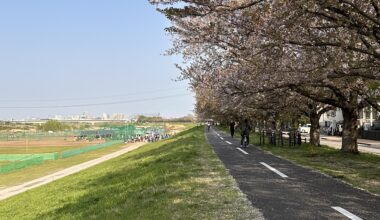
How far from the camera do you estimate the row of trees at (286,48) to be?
10.1 m

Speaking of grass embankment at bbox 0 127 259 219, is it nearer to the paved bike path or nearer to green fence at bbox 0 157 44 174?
the paved bike path

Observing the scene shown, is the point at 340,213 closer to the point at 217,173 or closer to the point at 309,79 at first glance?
the point at 217,173

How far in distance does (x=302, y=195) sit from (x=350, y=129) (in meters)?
13.1

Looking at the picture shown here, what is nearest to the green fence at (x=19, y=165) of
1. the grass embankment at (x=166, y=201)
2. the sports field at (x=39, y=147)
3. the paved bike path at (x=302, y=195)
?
the grass embankment at (x=166, y=201)

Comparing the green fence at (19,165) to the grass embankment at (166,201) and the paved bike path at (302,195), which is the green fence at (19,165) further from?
the paved bike path at (302,195)

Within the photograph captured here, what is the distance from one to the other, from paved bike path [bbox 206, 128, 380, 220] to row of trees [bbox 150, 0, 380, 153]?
3.24 meters

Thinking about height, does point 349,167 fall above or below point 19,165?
above

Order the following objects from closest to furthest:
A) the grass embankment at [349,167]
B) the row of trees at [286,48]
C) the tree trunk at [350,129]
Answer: the row of trees at [286,48] → the grass embankment at [349,167] → the tree trunk at [350,129]

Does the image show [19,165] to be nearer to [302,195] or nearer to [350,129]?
[350,129]

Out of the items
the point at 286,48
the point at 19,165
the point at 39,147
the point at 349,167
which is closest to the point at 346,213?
the point at 286,48

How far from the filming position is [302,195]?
9.84 meters

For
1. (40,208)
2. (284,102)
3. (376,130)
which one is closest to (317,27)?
(40,208)

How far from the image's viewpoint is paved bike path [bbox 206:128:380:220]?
310 inches

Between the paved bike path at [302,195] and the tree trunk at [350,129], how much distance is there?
7660 millimetres
